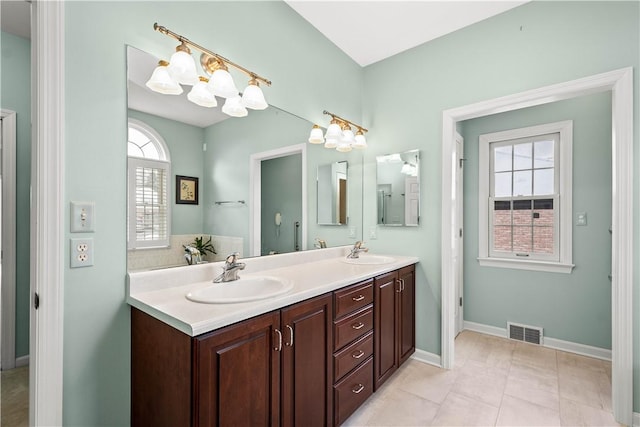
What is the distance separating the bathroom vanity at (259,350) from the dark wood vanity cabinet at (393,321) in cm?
2

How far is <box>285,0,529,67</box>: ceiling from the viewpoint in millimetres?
2160

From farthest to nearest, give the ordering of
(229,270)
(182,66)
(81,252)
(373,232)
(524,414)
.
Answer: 1. (373,232)
2. (524,414)
3. (229,270)
4. (182,66)
5. (81,252)

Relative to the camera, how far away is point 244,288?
64.9 inches

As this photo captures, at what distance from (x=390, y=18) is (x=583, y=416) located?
9.88 ft

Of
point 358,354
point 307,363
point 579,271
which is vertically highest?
point 579,271

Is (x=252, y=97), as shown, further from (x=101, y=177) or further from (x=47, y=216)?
(x=47, y=216)

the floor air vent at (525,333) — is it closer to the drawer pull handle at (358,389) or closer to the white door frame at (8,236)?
the drawer pull handle at (358,389)

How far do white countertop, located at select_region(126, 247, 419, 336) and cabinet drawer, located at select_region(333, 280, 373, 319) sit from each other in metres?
0.05

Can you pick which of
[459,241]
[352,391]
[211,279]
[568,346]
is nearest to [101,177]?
[211,279]

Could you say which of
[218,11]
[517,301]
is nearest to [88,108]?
[218,11]

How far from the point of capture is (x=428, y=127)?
2.57 metres

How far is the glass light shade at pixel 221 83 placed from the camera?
153cm

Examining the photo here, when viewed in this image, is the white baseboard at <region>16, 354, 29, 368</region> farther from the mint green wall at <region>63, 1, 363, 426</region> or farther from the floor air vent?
the floor air vent

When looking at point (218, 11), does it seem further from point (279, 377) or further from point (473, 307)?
point (473, 307)
